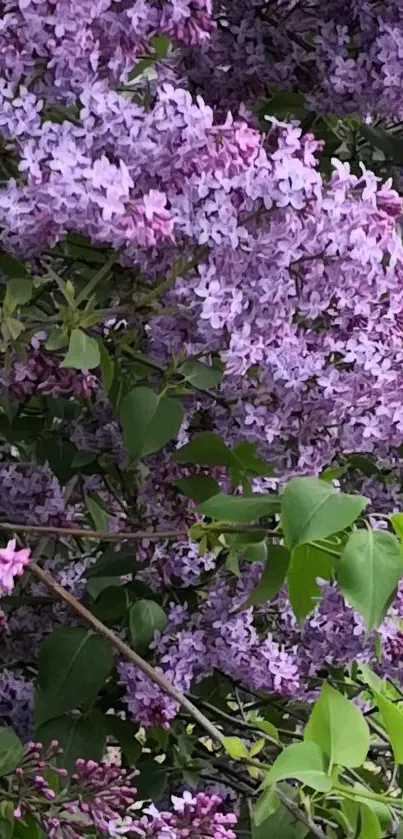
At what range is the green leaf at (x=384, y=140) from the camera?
96 cm

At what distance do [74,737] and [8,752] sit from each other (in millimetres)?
130

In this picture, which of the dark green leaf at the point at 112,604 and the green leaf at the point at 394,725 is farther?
the dark green leaf at the point at 112,604

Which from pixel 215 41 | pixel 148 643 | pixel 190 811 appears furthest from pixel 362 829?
pixel 215 41

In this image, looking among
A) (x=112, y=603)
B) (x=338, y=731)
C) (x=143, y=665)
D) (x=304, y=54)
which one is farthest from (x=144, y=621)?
(x=304, y=54)

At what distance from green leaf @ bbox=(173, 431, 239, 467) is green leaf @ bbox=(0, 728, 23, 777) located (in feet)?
0.66

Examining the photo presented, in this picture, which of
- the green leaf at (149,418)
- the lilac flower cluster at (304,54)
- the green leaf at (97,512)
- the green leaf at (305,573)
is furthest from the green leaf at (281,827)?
the lilac flower cluster at (304,54)

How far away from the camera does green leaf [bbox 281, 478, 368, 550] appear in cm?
54

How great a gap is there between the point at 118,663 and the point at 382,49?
1.59ft

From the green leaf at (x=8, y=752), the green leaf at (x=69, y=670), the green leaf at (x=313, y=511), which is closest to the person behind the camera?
the green leaf at (x=313, y=511)

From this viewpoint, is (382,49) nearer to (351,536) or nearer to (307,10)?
(307,10)

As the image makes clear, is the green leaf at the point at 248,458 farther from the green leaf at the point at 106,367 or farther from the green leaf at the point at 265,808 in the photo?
the green leaf at the point at 265,808

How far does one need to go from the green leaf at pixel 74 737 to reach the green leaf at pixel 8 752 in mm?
91

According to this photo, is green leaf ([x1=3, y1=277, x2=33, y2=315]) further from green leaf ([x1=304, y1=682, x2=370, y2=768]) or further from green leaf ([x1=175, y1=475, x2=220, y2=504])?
green leaf ([x1=304, y1=682, x2=370, y2=768])

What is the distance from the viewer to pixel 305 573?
629mm
